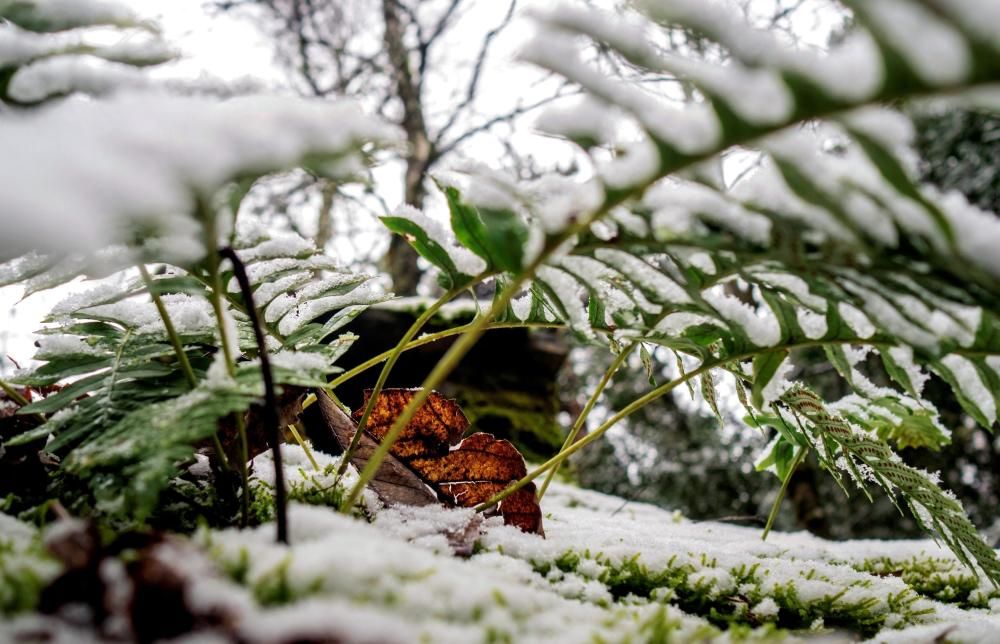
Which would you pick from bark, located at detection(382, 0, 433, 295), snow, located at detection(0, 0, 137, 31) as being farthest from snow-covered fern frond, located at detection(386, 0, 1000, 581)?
bark, located at detection(382, 0, 433, 295)

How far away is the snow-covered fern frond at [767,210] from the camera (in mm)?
412

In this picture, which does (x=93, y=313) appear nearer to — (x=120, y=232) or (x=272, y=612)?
(x=120, y=232)

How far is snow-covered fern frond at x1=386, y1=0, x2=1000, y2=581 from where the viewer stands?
0.41 m

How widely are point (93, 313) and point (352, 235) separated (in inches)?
281

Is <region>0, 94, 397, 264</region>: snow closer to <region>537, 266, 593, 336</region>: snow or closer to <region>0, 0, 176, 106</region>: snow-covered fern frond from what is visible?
<region>0, 0, 176, 106</region>: snow-covered fern frond

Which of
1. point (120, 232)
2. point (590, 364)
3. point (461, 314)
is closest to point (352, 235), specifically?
point (590, 364)

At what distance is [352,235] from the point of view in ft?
25.5

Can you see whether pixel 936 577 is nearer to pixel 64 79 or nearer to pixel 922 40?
pixel 922 40

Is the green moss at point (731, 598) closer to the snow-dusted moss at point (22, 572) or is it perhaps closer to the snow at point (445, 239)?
the snow at point (445, 239)

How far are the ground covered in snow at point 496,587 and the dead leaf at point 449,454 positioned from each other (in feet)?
0.26

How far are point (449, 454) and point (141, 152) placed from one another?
0.74 m

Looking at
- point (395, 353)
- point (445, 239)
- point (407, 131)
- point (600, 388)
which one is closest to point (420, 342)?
point (395, 353)

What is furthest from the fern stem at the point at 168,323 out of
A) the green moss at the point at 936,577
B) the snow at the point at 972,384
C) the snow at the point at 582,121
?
the green moss at the point at 936,577

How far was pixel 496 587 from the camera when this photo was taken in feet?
1.84
